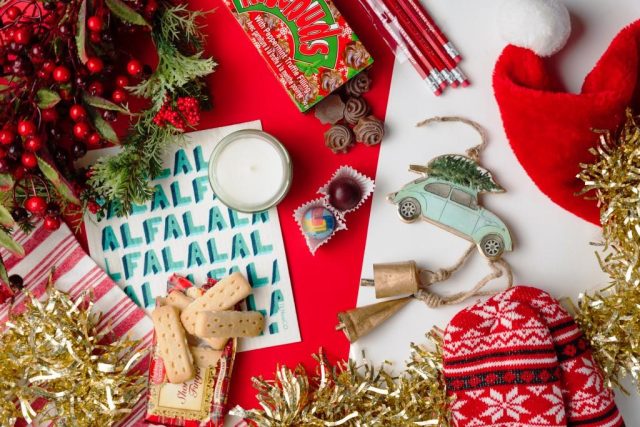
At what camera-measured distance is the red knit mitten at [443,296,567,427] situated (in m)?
1.10

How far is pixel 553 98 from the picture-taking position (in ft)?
3.60

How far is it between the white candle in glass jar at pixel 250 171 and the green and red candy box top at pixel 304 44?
10 cm

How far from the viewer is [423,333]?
1205 mm

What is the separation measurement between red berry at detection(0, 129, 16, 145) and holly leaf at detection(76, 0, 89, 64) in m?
0.17

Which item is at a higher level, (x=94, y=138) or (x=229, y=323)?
(x=94, y=138)

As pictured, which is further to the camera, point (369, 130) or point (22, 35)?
point (369, 130)

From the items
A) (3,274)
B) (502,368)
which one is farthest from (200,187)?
(502,368)

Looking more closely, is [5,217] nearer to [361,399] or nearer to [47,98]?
[47,98]

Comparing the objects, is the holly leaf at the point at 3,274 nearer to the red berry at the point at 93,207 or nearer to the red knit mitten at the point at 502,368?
the red berry at the point at 93,207

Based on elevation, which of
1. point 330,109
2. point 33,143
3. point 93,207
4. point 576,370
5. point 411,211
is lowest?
point 576,370

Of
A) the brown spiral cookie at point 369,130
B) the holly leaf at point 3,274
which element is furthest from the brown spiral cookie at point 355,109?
the holly leaf at point 3,274

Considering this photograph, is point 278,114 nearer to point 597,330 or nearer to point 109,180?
point 109,180

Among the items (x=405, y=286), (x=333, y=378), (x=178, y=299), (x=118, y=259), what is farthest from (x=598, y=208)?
(x=118, y=259)

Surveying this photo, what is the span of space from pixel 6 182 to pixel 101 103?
20cm
